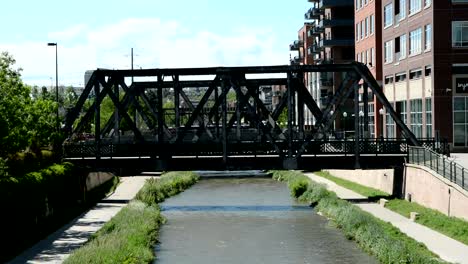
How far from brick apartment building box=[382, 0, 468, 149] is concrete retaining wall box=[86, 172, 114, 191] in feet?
83.9

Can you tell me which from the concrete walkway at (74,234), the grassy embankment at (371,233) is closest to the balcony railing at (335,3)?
the concrete walkway at (74,234)

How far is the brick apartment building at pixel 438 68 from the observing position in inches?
2245

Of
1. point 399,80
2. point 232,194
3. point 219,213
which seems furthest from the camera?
point 399,80

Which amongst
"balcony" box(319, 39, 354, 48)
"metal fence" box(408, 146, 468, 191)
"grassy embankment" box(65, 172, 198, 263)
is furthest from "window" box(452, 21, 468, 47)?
"balcony" box(319, 39, 354, 48)

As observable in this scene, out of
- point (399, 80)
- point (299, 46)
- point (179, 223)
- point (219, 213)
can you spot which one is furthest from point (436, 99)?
point (299, 46)

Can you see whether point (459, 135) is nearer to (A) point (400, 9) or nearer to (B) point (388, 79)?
(A) point (400, 9)

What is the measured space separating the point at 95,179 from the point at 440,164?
88.4ft

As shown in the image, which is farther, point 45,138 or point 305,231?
point 45,138

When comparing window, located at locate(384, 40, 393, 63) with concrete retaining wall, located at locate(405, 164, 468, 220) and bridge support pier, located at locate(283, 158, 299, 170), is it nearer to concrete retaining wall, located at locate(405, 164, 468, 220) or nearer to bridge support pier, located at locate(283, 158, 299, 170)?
concrete retaining wall, located at locate(405, 164, 468, 220)

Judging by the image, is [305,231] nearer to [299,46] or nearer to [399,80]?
[399,80]

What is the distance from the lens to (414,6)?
6297 cm

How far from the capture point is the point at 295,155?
1785 inches

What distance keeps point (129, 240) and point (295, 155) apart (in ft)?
55.1

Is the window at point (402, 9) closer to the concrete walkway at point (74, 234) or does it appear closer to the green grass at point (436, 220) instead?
the green grass at point (436, 220)
